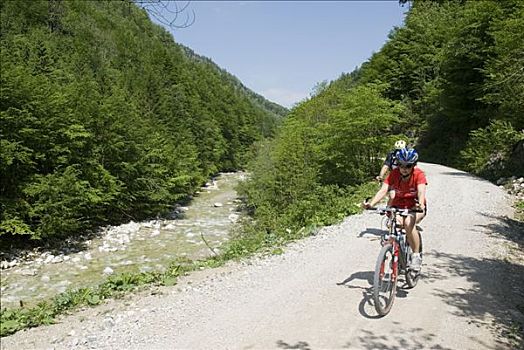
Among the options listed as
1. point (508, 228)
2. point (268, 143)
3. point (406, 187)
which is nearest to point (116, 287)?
point (406, 187)

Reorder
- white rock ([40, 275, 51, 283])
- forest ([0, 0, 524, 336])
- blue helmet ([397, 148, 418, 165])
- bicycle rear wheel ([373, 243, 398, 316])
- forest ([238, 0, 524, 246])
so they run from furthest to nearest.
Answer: forest ([238, 0, 524, 246])
white rock ([40, 275, 51, 283])
forest ([0, 0, 524, 336])
blue helmet ([397, 148, 418, 165])
bicycle rear wheel ([373, 243, 398, 316])

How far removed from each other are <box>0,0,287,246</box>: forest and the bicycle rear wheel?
12.2ft

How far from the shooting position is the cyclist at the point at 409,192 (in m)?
5.36

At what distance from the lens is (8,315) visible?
6.31 metres

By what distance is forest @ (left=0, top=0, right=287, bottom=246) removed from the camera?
17.9 meters

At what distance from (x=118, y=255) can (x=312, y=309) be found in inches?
560

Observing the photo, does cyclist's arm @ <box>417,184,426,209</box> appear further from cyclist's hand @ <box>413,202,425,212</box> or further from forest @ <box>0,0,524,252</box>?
forest @ <box>0,0,524,252</box>

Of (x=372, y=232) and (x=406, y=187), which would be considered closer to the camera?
(x=406, y=187)

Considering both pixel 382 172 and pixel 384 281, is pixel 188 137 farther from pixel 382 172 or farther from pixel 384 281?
pixel 384 281

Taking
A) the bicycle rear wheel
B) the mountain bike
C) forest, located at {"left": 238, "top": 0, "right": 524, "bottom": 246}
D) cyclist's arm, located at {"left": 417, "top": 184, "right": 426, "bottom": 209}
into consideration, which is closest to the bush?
forest, located at {"left": 238, "top": 0, "right": 524, "bottom": 246}

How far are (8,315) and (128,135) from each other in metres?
20.3

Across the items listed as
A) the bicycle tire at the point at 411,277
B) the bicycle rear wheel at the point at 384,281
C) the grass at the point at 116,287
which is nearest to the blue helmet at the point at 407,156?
the bicycle rear wheel at the point at 384,281

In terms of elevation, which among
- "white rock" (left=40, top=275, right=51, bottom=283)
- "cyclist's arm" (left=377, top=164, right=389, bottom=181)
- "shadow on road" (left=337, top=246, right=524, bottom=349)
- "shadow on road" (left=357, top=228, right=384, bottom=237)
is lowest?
"white rock" (left=40, top=275, right=51, bottom=283)

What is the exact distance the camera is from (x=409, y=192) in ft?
18.2
